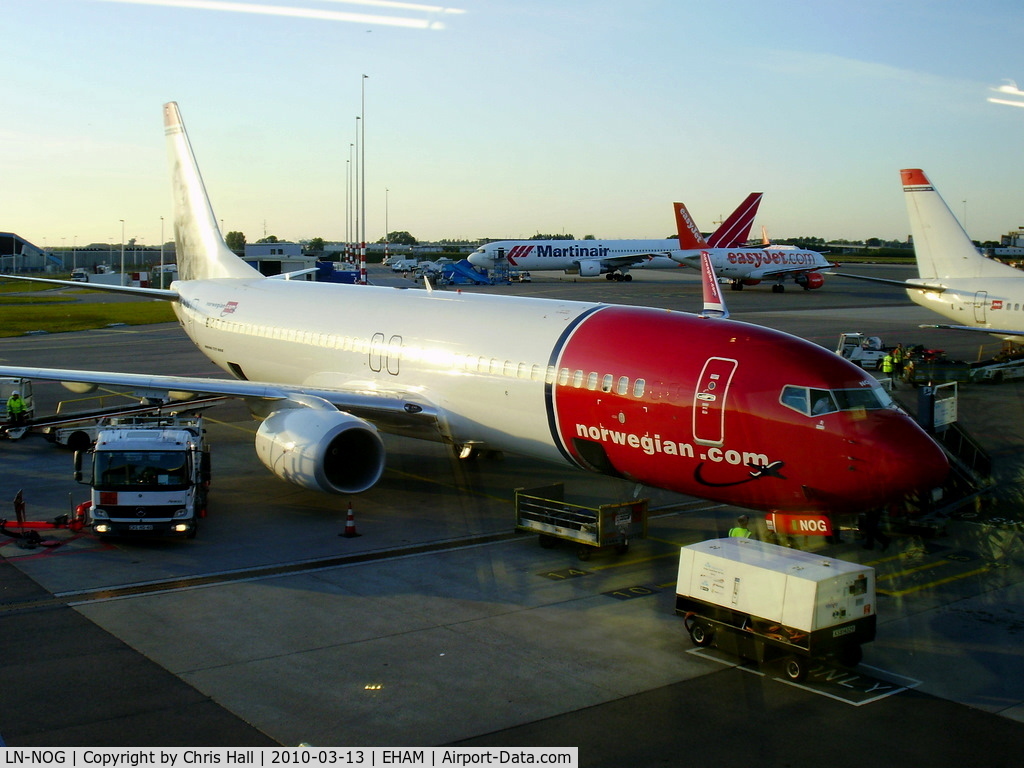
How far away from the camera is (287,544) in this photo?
1905cm

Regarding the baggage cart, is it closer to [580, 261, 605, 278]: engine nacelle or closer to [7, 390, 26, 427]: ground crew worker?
[7, 390, 26, 427]: ground crew worker

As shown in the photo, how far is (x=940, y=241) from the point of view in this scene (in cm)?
4050

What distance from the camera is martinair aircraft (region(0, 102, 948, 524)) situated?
16.0 m

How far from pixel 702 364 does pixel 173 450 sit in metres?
10.00

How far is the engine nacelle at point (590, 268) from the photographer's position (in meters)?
107

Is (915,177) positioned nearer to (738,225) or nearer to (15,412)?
(15,412)

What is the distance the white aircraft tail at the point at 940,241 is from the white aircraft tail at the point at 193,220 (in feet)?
84.8

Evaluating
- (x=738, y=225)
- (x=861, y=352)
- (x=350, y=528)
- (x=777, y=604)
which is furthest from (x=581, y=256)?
(x=777, y=604)

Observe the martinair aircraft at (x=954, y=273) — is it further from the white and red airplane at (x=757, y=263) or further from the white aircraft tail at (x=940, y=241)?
the white and red airplane at (x=757, y=263)

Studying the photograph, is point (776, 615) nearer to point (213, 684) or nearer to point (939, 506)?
point (213, 684)

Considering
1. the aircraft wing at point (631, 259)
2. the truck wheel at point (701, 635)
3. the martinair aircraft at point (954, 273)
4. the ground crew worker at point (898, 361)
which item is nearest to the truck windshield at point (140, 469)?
the truck wheel at point (701, 635)

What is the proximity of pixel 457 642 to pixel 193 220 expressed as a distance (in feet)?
79.1

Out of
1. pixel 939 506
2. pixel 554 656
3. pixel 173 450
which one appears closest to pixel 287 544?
pixel 173 450

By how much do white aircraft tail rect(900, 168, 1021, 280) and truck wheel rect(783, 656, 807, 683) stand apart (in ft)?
101
